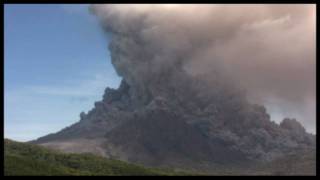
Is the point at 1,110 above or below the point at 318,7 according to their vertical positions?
below

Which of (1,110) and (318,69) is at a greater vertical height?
(318,69)

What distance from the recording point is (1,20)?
54312 mm
